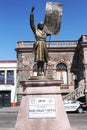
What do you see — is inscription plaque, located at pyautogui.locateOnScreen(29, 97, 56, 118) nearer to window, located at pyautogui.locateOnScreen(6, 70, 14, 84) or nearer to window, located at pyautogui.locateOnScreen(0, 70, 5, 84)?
window, located at pyautogui.locateOnScreen(6, 70, 14, 84)

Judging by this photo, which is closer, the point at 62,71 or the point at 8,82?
the point at 62,71

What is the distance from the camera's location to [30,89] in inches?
451

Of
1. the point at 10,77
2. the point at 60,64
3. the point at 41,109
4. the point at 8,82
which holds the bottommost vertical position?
the point at 41,109

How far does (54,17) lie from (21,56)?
29591mm

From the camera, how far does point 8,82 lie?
140 ft

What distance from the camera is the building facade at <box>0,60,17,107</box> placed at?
139 feet

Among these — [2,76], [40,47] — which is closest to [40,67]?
[40,47]

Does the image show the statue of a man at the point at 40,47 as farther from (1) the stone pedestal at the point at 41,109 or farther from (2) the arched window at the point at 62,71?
(2) the arched window at the point at 62,71

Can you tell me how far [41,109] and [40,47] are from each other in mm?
2442

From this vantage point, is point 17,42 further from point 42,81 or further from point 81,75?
point 42,81

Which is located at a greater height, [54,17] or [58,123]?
[54,17]

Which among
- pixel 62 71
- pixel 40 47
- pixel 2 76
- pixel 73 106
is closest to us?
pixel 40 47

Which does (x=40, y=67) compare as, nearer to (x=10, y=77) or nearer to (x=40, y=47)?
(x=40, y=47)

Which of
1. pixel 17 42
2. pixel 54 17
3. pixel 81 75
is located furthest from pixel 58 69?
pixel 54 17
